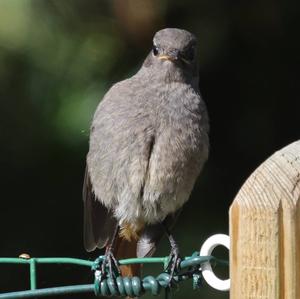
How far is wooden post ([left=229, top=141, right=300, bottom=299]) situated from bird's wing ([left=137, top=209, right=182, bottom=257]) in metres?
1.78

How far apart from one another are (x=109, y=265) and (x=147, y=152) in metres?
0.45

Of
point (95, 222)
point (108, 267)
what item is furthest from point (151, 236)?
point (108, 267)

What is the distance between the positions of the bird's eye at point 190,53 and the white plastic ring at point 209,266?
5.21 ft

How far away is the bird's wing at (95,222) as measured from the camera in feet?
12.4

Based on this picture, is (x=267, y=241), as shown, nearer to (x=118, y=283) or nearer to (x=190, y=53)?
(x=118, y=283)

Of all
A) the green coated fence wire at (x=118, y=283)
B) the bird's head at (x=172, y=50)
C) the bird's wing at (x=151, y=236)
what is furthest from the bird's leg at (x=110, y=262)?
the bird's head at (x=172, y=50)

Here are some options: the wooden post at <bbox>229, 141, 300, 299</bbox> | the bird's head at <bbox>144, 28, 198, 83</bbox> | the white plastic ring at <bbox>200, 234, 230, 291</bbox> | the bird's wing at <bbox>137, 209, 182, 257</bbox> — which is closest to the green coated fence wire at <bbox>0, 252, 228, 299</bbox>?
the white plastic ring at <bbox>200, 234, 230, 291</bbox>

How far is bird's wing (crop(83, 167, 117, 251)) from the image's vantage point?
12.4ft

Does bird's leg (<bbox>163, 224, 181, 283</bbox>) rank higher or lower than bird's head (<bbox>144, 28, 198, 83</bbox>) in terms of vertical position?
lower

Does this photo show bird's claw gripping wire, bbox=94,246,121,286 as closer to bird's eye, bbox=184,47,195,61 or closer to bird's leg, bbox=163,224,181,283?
bird's leg, bbox=163,224,181,283

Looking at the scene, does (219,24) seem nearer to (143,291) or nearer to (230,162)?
(230,162)

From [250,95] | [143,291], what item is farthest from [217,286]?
[250,95]

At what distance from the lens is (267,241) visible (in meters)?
1.95

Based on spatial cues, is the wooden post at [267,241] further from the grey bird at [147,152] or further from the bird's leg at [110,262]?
the grey bird at [147,152]
